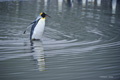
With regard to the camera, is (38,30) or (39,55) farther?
(38,30)

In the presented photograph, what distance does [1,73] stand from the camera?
17.4ft

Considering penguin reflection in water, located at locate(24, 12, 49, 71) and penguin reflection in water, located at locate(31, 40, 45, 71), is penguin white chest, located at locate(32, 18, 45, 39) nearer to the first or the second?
penguin reflection in water, located at locate(24, 12, 49, 71)

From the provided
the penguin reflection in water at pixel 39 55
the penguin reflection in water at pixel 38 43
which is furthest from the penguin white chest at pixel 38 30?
the penguin reflection in water at pixel 39 55

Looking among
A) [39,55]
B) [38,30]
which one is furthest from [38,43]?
[39,55]

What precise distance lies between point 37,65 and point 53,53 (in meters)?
1.30

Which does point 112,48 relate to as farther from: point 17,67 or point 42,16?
point 17,67

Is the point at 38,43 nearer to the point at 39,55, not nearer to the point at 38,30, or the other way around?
the point at 38,30

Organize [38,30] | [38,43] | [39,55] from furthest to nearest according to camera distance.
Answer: [38,30] < [38,43] < [39,55]

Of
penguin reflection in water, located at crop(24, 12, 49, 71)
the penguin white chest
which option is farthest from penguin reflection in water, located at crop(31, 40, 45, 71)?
the penguin white chest

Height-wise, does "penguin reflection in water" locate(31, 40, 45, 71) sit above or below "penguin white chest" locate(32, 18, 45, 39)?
below

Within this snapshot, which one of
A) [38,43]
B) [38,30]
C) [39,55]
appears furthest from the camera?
[38,30]

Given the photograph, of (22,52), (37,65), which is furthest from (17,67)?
(22,52)

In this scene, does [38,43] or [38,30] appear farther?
[38,30]

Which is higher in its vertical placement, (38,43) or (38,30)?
(38,30)
